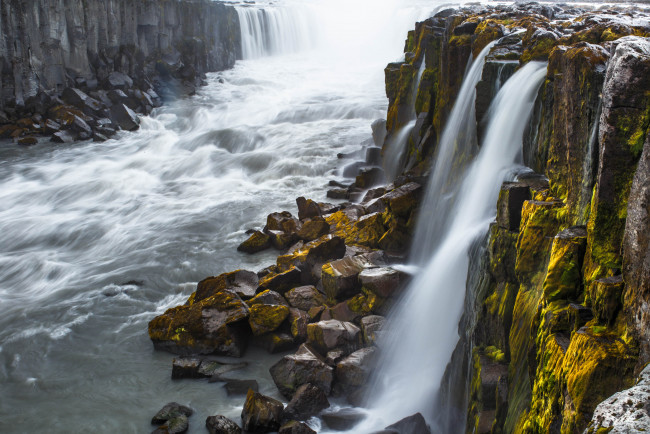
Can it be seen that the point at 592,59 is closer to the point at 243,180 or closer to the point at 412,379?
the point at 412,379

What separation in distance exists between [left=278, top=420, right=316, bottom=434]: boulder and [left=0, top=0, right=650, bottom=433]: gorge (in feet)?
0.06

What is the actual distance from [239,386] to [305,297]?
1907 millimetres

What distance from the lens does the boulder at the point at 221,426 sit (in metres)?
6.08

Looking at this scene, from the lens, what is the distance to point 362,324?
7648 mm

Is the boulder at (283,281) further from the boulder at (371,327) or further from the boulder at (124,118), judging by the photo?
the boulder at (124,118)

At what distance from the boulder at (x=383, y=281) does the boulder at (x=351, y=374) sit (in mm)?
1277

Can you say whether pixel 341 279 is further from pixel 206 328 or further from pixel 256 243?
pixel 256 243

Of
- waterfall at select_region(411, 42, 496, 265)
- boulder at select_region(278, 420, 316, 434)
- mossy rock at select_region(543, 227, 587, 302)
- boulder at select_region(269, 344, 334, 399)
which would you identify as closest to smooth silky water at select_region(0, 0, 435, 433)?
boulder at select_region(269, 344, 334, 399)

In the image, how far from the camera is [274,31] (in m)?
37.9

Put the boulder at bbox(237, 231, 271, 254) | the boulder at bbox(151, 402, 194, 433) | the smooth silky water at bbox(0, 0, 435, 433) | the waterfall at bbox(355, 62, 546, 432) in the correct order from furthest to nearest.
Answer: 1. the boulder at bbox(237, 231, 271, 254)
2. the smooth silky water at bbox(0, 0, 435, 433)
3. the waterfall at bbox(355, 62, 546, 432)
4. the boulder at bbox(151, 402, 194, 433)

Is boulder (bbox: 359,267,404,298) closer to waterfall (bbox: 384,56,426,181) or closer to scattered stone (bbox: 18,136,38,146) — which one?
waterfall (bbox: 384,56,426,181)

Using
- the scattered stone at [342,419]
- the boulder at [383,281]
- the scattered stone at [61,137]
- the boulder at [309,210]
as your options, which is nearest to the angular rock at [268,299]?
the boulder at [383,281]

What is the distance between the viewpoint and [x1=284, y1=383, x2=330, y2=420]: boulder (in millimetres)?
6375

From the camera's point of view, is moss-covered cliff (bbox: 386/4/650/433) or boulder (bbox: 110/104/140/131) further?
boulder (bbox: 110/104/140/131)
